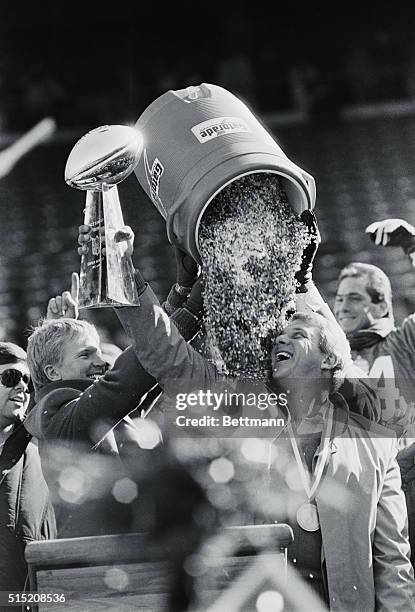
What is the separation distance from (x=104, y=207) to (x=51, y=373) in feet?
0.91

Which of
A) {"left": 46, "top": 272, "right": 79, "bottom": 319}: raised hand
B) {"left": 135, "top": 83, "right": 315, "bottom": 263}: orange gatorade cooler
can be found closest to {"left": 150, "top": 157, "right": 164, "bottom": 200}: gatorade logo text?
{"left": 135, "top": 83, "right": 315, "bottom": 263}: orange gatorade cooler

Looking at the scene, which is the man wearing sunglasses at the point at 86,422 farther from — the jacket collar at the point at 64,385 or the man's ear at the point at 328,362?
the man's ear at the point at 328,362

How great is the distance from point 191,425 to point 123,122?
69 cm

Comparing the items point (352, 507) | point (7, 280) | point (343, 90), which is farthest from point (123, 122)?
point (352, 507)

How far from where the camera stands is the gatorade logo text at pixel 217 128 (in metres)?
1.44

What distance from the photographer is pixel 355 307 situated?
174cm

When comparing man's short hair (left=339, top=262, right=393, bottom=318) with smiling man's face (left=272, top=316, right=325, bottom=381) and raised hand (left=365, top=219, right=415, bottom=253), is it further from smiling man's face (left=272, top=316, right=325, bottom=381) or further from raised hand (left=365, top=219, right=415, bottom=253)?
smiling man's face (left=272, top=316, right=325, bottom=381)

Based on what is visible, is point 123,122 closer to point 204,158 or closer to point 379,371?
point 204,158

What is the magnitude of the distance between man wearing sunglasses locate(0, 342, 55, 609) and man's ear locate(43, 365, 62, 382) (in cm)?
12

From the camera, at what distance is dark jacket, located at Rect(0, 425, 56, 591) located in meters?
1.47

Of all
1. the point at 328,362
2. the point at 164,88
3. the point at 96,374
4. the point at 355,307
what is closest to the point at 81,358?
the point at 96,374

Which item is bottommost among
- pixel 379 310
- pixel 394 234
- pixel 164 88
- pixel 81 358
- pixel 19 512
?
pixel 19 512

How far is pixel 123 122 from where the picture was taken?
1.93m

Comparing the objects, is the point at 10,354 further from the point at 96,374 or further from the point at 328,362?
the point at 328,362
